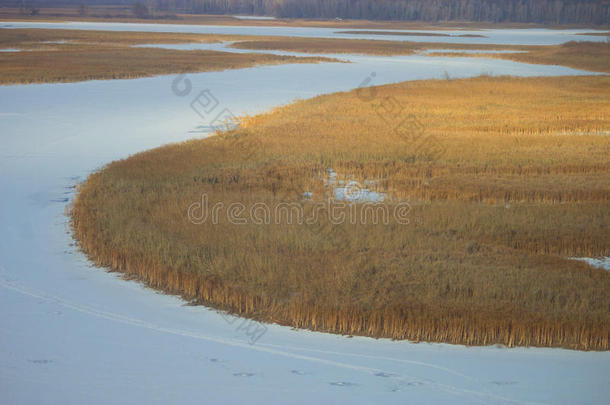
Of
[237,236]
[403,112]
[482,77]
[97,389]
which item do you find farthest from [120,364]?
[482,77]

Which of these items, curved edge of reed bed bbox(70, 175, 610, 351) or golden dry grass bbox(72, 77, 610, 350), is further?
golden dry grass bbox(72, 77, 610, 350)

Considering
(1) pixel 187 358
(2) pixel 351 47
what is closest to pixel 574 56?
(2) pixel 351 47

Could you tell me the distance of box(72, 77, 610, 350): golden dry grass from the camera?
23.7 feet

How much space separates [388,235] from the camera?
950cm

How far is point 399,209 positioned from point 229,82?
23.4 metres

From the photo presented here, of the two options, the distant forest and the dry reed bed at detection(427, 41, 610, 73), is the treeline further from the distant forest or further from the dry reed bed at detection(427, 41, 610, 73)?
the dry reed bed at detection(427, 41, 610, 73)

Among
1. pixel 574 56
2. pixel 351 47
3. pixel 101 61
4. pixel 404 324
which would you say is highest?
pixel 351 47

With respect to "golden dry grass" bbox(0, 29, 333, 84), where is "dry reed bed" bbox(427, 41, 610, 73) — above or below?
above

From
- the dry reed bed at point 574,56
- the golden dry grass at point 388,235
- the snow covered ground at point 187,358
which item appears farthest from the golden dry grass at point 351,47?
the snow covered ground at point 187,358

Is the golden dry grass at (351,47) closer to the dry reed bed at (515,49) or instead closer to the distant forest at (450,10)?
the dry reed bed at (515,49)

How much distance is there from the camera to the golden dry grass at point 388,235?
7219mm

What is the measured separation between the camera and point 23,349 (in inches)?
258

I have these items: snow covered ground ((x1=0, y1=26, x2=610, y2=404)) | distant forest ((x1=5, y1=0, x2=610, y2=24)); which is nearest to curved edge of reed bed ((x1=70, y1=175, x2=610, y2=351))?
snow covered ground ((x1=0, y1=26, x2=610, y2=404))

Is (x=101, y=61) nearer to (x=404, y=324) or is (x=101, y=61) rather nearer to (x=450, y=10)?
(x=404, y=324)
